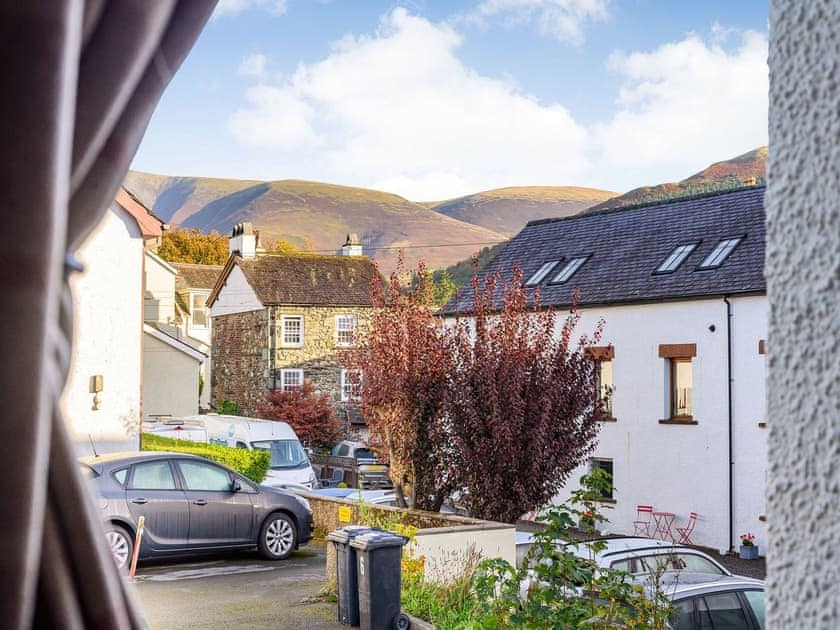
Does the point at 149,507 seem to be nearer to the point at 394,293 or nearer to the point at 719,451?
the point at 394,293

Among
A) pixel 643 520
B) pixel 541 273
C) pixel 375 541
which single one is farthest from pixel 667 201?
pixel 375 541

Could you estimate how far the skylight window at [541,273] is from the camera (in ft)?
99.1

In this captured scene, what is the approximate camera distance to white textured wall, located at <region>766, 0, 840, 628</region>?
49.1 inches

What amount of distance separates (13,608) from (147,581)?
1206cm

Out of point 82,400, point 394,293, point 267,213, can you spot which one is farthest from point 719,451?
point 267,213

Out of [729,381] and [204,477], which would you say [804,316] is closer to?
[204,477]

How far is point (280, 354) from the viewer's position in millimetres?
41969

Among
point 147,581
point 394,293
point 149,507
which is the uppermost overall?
point 394,293

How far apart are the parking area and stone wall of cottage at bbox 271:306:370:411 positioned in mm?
27277

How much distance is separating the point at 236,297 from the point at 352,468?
660 inches

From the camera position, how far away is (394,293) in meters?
15.5

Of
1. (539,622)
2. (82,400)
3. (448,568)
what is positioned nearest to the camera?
(539,622)

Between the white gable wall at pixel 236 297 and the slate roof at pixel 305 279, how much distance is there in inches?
14.6

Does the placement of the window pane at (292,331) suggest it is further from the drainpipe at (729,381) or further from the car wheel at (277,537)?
the car wheel at (277,537)
